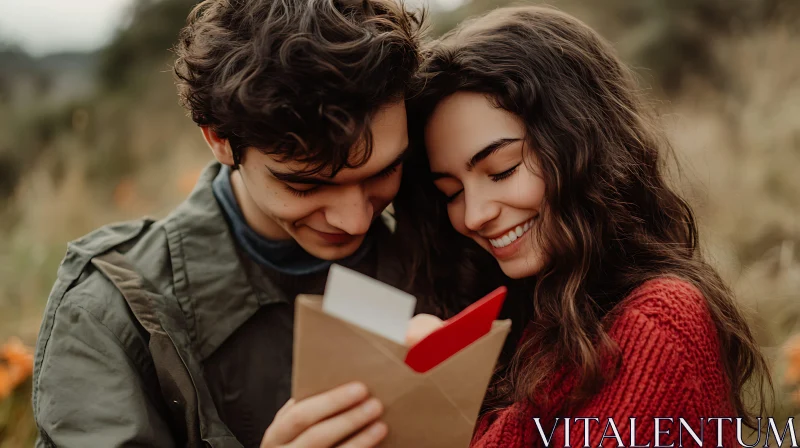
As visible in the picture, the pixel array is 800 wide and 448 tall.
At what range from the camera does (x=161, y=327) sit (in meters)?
1.89

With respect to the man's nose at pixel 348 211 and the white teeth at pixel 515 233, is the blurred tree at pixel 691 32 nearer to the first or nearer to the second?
the white teeth at pixel 515 233

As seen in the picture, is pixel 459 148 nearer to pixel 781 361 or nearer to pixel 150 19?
pixel 781 361

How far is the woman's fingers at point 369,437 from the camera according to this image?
4.44ft

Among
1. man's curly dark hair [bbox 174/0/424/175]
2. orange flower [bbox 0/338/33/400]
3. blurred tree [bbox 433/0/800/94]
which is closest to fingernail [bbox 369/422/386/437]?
man's curly dark hair [bbox 174/0/424/175]

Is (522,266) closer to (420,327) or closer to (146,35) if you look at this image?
(420,327)

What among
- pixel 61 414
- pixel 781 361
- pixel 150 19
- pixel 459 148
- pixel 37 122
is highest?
pixel 150 19

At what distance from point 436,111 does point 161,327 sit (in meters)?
0.99

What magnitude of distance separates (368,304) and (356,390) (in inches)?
8.1

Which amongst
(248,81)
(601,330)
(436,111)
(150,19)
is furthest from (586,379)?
(150,19)

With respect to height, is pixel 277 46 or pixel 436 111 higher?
pixel 277 46

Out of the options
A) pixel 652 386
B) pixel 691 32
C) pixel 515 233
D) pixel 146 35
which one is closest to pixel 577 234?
pixel 515 233

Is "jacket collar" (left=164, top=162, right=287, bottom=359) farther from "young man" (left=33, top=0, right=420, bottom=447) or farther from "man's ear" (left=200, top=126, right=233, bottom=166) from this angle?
"man's ear" (left=200, top=126, right=233, bottom=166)

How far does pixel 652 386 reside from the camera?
5.32 feet

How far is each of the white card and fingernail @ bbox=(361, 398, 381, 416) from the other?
160 mm
